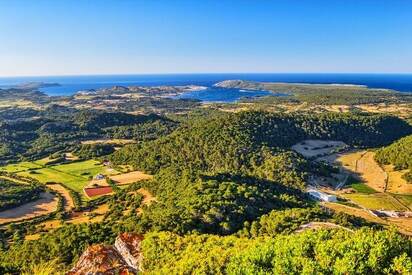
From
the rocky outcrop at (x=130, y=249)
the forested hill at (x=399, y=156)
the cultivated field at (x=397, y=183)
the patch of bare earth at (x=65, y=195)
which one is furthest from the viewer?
the forested hill at (x=399, y=156)

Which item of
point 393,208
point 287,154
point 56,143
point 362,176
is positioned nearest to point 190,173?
point 287,154

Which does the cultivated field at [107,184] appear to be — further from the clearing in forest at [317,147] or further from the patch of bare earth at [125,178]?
the clearing in forest at [317,147]

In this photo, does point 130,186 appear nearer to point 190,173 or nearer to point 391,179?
point 190,173

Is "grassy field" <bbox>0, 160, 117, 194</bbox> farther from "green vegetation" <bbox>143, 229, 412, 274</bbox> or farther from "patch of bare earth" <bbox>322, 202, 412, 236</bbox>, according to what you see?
"green vegetation" <bbox>143, 229, 412, 274</bbox>

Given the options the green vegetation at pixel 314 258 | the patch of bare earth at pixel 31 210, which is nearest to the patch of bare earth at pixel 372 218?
the green vegetation at pixel 314 258

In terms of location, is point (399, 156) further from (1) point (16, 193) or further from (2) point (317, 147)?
(1) point (16, 193)
